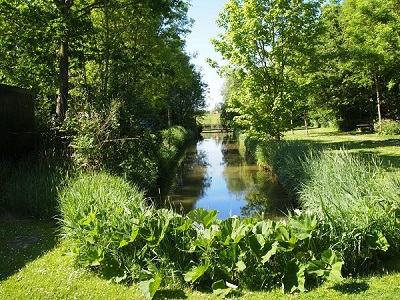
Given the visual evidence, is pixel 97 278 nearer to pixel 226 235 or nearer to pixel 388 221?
pixel 226 235

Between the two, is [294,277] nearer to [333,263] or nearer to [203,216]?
[333,263]

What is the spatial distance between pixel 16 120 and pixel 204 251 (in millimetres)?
7693

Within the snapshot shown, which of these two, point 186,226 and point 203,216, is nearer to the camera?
point 186,226

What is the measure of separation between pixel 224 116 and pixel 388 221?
53766 mm

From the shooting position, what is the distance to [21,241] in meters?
5.85

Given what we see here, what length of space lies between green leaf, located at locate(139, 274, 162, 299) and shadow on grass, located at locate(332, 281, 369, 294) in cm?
197

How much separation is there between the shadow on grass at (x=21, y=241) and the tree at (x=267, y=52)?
1049 centimetres

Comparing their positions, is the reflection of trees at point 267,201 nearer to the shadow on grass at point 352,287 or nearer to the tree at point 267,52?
the tree at point 267,52

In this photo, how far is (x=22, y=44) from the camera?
10508 millimetres

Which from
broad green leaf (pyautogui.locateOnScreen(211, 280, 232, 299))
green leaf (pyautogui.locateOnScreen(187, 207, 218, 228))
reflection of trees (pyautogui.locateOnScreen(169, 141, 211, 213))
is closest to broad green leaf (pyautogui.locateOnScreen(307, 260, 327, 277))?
broad green leaf (pyautogui.locateOnScreen(211, 280, 232, 299))

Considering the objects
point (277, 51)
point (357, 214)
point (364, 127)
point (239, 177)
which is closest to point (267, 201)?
point (239, 177)

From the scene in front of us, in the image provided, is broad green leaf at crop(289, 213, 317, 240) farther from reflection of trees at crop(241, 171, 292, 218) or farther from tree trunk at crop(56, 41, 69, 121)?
tree trunk at crop(56, 41, 69, 121)

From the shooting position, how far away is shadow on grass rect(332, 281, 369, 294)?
3793mm

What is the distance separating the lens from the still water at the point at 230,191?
962 centimetres
